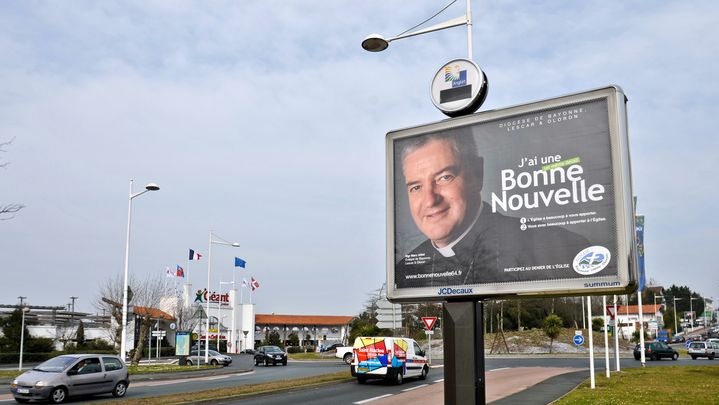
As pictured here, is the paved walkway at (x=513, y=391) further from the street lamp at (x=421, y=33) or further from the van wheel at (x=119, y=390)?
the street lamp at (x=421, y=33)

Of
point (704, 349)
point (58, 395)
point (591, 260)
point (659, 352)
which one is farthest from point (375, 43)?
point (704, 349)

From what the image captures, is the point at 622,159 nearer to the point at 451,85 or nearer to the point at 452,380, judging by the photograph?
the point at 451,85

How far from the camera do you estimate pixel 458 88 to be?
8.07 metres

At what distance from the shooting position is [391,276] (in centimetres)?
811

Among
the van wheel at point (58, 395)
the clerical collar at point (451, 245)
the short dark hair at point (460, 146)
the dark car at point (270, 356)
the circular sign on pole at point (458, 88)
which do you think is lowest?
the dark car at point (270, 356)

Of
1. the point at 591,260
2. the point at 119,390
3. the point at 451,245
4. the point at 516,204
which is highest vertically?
the point at 516,204

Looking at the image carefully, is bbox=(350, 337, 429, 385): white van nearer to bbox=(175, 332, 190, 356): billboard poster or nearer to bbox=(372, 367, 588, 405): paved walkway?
bbox=(372, 367, 588, 405): paved walkway

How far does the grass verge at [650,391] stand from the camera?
17.2 metres

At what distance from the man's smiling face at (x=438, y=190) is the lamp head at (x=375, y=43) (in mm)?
2083

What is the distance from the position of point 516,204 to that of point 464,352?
174cm

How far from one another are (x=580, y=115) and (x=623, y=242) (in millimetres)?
1504

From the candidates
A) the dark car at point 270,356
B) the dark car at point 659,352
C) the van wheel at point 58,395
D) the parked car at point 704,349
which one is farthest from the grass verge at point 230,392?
the parked car at point 704,349

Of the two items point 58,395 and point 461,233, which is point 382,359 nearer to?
point 58,395

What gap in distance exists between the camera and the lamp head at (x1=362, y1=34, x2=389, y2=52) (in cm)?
951
